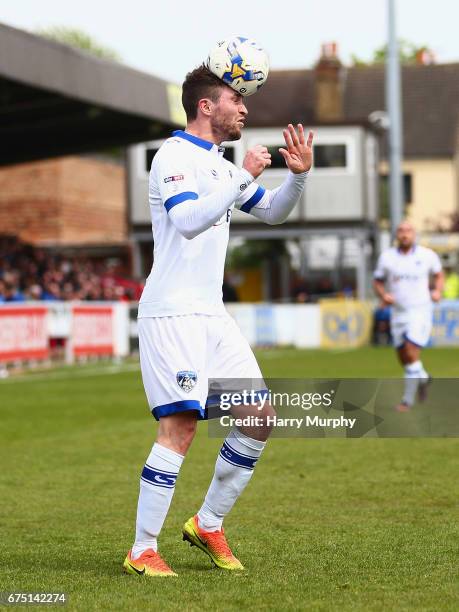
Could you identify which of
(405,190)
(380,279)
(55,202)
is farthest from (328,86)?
(380,279)

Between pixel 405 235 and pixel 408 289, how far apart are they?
2.07ft

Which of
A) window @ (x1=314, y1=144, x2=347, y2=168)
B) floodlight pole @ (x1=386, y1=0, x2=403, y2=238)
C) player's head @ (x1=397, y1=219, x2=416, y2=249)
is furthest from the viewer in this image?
window @ (x1=314, y1=144, x2=347, y2=168)

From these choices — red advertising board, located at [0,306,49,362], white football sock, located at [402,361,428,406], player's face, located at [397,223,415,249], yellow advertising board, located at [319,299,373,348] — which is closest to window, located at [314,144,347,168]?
yellow advertising board, located at [319,299,373,348]

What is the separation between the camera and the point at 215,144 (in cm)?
592

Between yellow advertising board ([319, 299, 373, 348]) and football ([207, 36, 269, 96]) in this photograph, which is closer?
football ([207, 36, 269, 96])

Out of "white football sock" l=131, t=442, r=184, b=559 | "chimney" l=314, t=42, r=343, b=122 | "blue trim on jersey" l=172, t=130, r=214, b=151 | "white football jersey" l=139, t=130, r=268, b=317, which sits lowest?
"white football sock" l=131, t=442, r=184, b=559

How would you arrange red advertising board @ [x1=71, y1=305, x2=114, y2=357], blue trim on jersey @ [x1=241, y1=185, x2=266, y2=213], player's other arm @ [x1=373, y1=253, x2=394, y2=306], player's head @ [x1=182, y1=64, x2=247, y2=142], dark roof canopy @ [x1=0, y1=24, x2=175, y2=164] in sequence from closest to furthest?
player's head @ [x1=182, y1=64, x2=247, y2=142] → blue trim on jersey @ [x1=241, y1=185, x2=266, y2=213] → player's other arm @ [x1=373, y1=253, x2=394, y2=306] → dark roof canopy @ [x1=0, y1=24, x2=175, y2=164] → red advertising board @ [x1=71, y1=305, x2=114, y2=357]

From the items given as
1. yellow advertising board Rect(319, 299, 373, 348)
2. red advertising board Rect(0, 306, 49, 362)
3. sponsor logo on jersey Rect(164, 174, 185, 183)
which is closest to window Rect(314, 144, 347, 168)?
yellow advertising board Rect(319, 299, 373, 348)

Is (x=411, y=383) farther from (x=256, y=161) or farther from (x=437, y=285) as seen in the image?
(x=256, y=161)

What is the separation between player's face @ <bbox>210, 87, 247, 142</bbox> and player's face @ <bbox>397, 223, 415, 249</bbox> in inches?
369

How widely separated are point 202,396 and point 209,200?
0.88 meters

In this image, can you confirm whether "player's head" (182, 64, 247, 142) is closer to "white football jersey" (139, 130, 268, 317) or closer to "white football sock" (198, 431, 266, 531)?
"white football jersey" (139, 130, 268, 317)

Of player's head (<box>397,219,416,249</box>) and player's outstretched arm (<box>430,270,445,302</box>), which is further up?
player's head (<box>397,219,416,249</box>)

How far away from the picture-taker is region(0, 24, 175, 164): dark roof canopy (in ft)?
77.9
